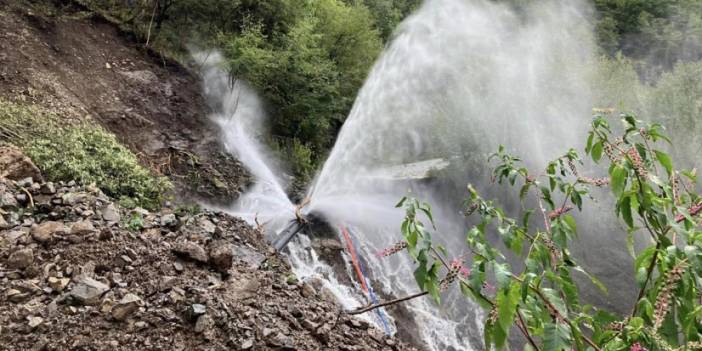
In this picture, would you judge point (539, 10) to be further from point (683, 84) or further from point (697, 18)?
point (697, 18)

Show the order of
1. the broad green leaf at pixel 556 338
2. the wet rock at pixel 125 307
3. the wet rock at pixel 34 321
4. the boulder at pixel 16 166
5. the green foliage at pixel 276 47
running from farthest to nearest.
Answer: the green foliage at pixel 276 47, the boulder at pixel 16 166, the wet rock at pixel 125 307, the wet rock at pixel 34 321, the broad green leaf at pixel 556 338

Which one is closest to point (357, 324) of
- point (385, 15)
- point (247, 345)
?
point (247, 345)

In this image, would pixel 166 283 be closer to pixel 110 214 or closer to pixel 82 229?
pixel 82 229

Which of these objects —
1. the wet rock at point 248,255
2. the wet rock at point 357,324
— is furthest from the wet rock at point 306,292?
the wet rock at point 248,255

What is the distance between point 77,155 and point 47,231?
228 cm

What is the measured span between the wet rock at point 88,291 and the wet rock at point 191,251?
75 centimetres

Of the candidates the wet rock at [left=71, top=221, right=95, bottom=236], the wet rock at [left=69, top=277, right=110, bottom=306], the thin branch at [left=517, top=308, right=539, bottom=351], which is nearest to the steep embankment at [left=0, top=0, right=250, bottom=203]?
the wet rock at [left=71, top=221, right=95, bottom=236]

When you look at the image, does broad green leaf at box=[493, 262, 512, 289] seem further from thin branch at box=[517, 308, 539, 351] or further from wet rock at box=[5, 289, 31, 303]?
wet rock at box=[5, 289, 31, 303]

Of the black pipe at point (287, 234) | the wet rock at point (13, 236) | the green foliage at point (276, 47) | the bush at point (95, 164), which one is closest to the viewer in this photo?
the wet rock at point (13, 236)

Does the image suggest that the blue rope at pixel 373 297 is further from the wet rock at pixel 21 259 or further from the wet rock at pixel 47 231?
the wet rock at pixel 21 259

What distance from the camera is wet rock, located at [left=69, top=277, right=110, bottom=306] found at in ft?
10.1

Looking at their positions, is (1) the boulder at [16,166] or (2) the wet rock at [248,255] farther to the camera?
(2) the wet rock at [248,255]

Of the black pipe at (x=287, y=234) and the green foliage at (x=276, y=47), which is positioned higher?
the green foliage at (x=276, y=47)

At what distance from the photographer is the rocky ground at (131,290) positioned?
9.52 ft
